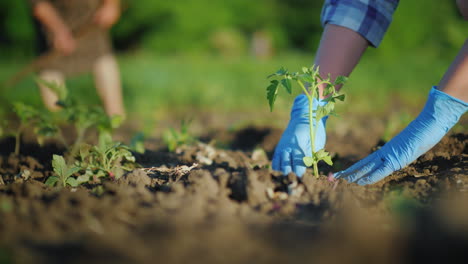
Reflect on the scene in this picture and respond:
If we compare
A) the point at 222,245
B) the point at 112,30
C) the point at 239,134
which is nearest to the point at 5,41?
the point at 112,30

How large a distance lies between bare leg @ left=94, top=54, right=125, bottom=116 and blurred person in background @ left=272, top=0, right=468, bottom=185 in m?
3.08

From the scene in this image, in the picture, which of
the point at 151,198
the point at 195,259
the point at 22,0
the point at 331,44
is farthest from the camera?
the point at 22,0

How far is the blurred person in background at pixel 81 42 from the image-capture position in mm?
4023

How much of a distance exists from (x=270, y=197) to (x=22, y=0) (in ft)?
45.4

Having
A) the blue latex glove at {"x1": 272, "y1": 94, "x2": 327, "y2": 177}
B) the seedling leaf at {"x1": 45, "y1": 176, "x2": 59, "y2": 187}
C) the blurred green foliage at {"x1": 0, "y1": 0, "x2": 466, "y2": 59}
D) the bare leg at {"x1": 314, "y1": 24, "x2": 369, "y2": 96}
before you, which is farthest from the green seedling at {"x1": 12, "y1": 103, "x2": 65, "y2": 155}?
the blurred green foliage at {"x1": 0, "y1": 0, "x2": 466, "y2": 59}

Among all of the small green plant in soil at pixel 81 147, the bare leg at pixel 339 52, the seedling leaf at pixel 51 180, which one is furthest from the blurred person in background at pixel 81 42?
the bare leg at pixel 339 52

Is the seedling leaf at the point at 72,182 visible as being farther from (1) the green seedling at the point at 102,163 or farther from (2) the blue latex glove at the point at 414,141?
(2) the blue latex glove at the point at 414,141

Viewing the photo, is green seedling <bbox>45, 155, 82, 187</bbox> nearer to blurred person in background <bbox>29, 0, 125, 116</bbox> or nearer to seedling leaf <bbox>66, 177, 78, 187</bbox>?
seedling leaf <bbox>66, 177, 78, 187</bbox>

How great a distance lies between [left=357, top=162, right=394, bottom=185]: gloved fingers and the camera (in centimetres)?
148

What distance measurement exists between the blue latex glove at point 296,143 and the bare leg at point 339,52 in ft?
0.58

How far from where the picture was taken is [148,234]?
2.71 ft

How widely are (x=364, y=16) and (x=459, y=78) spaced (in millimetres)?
522

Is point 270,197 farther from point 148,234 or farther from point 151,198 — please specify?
point 148,234

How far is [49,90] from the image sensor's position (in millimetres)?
3789
